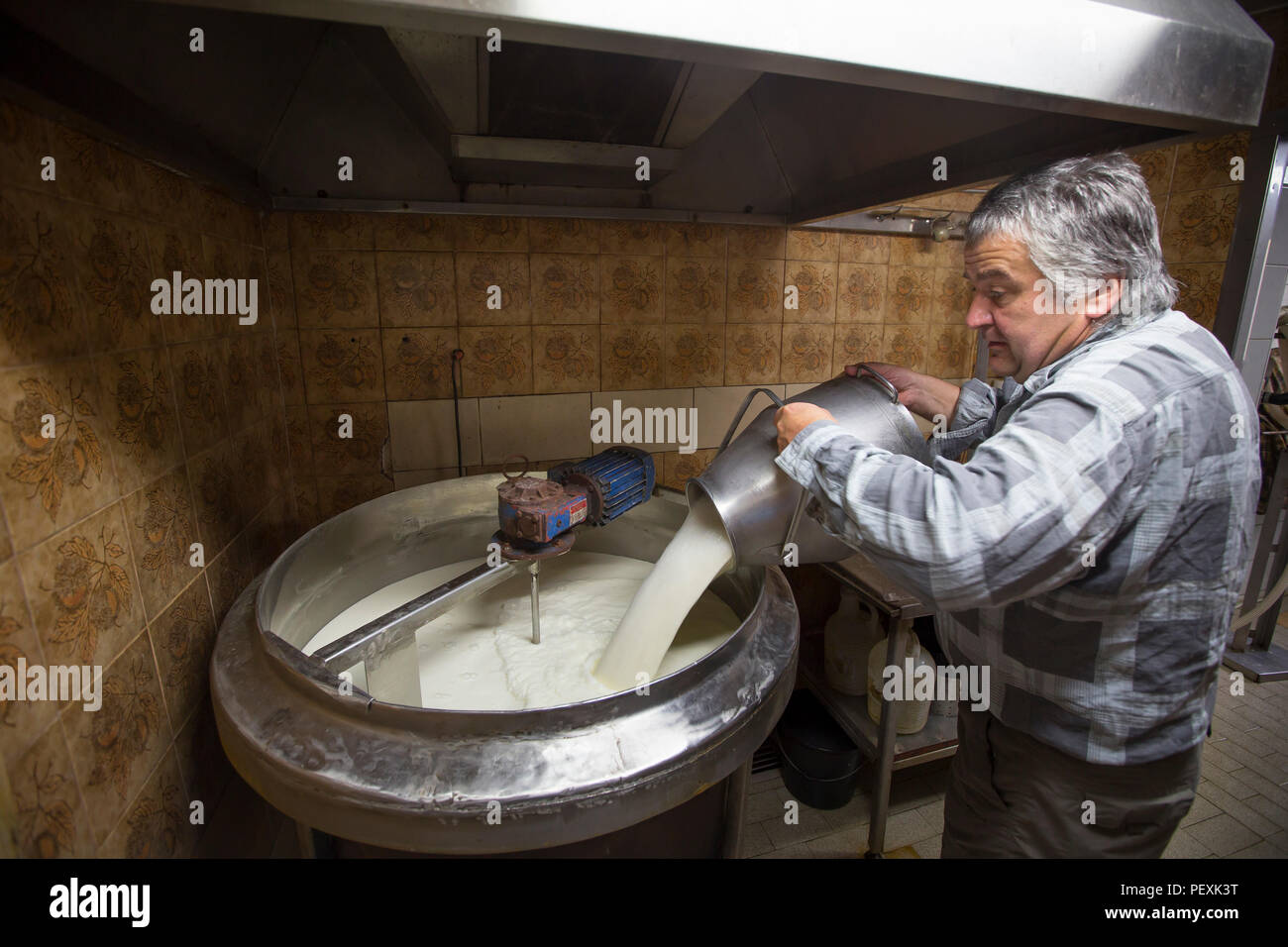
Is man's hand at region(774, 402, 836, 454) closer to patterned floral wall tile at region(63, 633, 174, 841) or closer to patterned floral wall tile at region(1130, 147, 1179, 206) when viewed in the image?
patterned floral wall tile at region(63, 633, 174, 841)

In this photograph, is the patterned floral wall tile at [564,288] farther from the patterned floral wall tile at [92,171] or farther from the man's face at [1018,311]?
the man's face at [1018,311]

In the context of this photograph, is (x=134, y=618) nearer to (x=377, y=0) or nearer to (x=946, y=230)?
(x=377, y=0)

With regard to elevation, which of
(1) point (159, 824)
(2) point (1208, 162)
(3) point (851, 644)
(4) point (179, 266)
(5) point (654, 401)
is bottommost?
(3) point (851, 644)

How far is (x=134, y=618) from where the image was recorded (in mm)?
840

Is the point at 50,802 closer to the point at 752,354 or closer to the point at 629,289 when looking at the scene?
the point at 629,289

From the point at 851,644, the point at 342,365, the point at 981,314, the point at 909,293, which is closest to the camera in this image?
the point at 981,314

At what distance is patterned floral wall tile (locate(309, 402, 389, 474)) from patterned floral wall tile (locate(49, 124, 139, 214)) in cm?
70

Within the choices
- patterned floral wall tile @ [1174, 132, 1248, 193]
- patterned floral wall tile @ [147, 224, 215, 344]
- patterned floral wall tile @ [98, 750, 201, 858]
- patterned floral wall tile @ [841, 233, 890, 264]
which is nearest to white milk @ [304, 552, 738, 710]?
patterned floral wall tile @ [98, 750, 201, 858]

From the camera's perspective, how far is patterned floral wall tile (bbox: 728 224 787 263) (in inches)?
69.7

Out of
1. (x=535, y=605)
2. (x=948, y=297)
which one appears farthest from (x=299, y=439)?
(x=948, y=297)

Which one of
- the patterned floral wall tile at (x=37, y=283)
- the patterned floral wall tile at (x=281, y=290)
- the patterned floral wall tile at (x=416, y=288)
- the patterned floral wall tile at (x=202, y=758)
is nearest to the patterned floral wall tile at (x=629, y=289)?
the patterned floral wall tile at (x=416, y=288)

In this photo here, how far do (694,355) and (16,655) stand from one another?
60.2 inches

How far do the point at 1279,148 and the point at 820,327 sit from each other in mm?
1214

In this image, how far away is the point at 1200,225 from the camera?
A: 1.99 meters
